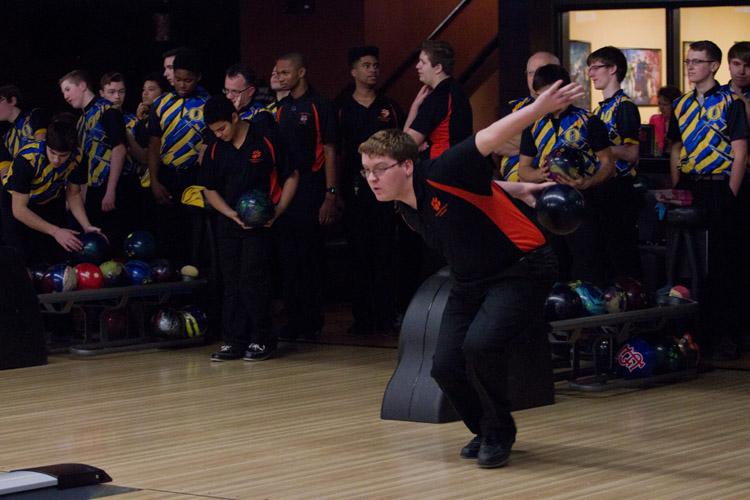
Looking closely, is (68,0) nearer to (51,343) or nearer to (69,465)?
(51,343)

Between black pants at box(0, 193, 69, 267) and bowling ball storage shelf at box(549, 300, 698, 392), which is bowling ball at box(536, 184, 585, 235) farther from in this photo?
black pants at box(0, 193, 69, 267)

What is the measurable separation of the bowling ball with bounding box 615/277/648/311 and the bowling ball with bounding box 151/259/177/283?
2.86m

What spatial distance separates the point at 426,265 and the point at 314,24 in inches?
111

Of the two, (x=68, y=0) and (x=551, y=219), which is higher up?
(x=68, y=0)

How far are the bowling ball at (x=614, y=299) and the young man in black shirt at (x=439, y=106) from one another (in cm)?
152

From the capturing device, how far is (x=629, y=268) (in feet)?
24.8

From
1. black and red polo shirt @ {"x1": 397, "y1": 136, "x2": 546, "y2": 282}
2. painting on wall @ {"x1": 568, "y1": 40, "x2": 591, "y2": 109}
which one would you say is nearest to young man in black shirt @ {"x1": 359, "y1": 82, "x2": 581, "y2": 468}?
black and red polo shirt @ {"x1": 397, "y1": 136, "x2": 546, "y2": 282}

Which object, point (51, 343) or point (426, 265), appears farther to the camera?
point (426, 265)

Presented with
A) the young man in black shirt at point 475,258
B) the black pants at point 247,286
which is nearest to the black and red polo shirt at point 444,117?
the black pants at point 247,286

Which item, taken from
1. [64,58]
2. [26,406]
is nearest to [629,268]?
[26,406]

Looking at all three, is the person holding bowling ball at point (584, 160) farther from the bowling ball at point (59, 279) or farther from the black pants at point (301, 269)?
the bowling ball at point (59, 279)

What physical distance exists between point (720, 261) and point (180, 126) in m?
3.33

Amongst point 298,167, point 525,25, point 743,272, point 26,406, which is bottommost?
point 26,406

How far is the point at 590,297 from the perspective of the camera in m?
6.71
